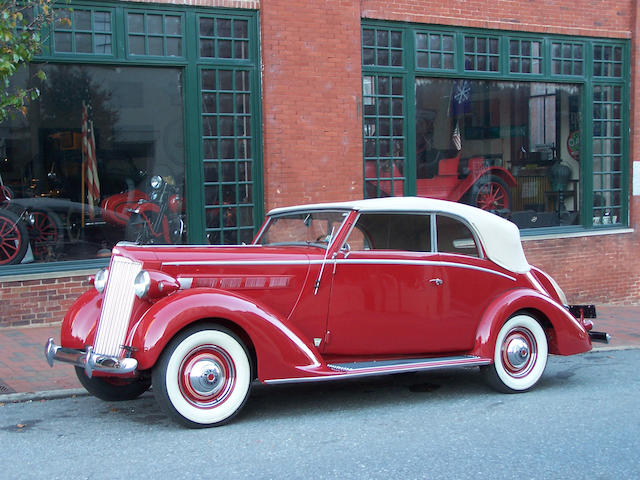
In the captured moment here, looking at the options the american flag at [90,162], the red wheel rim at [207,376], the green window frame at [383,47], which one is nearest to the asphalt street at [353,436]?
the red wheel rim at [207,376]

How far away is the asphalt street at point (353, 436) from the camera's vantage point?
14.8ft

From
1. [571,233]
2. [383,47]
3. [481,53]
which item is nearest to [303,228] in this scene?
[383,47]

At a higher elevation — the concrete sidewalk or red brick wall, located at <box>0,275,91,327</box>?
red brick wall, located at <box>0,275,91,327</box>

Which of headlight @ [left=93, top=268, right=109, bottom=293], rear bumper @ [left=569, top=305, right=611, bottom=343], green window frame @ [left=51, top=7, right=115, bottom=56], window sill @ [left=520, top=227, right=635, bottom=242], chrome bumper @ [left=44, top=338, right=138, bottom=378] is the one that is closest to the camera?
chrome bumper @ [left=44, top=338, right=138, bottom=378]

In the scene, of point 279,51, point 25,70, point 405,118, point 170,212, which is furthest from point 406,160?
point 25,70

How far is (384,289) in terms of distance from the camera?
19.7 feet

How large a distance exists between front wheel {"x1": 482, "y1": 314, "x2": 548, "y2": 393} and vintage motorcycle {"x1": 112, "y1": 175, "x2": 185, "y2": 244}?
16.9 feet

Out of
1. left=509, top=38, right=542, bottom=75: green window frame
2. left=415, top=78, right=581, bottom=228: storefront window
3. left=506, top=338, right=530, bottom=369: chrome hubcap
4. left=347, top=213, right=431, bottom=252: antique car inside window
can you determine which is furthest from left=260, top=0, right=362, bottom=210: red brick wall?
left=506, top=338, right=530, bottom=369: chrome hubcap

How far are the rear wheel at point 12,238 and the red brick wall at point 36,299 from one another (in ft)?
1.14

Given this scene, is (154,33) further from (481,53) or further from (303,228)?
(481,53)

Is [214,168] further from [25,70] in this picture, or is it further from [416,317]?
[416,317]

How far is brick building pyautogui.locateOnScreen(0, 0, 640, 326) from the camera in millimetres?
9375

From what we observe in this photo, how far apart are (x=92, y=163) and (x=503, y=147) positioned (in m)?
6.78

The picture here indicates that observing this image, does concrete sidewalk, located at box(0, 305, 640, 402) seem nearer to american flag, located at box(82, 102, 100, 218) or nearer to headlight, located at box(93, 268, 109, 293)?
headlight, located at box(93, 268, 109, 293)
